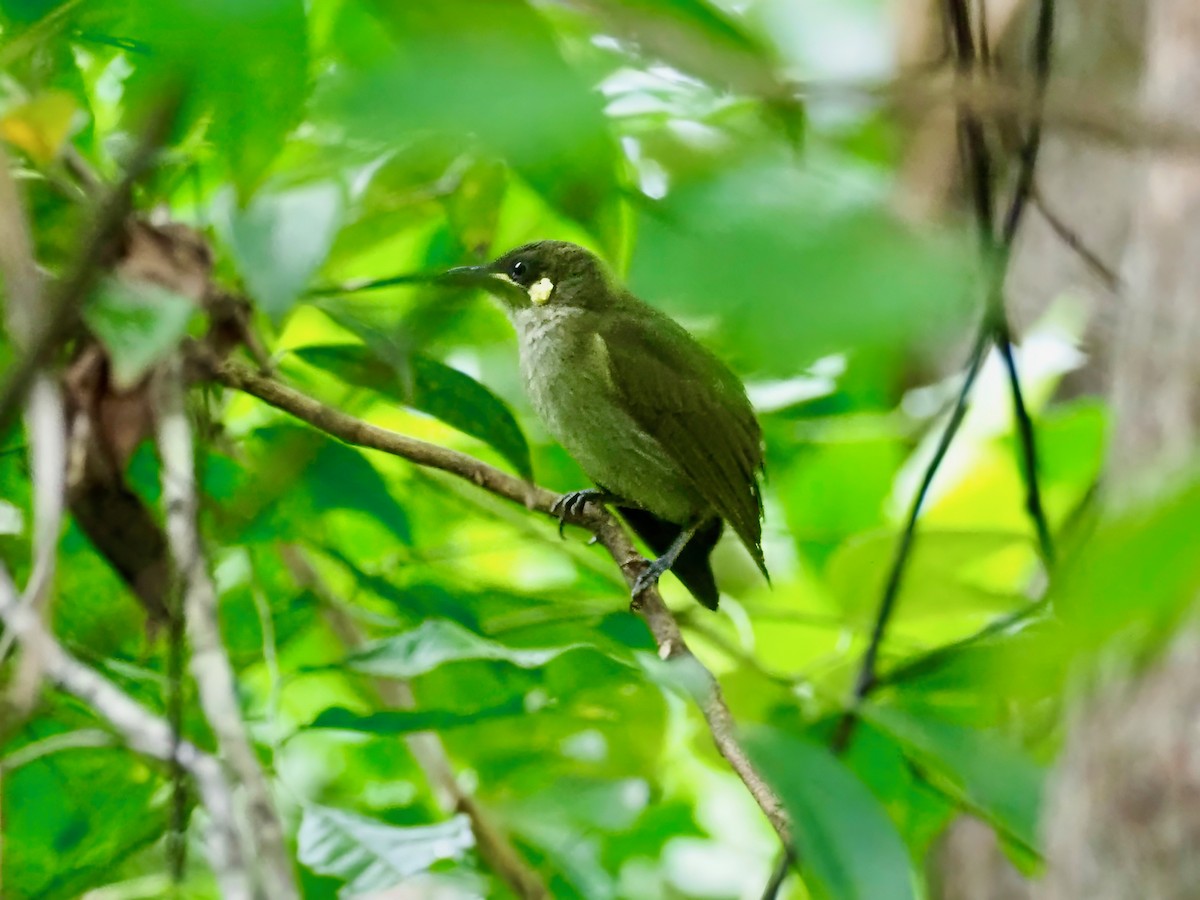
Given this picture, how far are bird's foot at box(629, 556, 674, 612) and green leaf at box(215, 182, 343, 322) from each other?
3.81 feet

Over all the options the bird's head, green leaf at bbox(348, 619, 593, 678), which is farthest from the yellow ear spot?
green leaf at bbox(348, 619, 593, 678)

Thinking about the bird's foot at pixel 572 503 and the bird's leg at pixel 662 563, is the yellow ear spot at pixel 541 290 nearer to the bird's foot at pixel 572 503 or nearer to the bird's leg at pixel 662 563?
the bird's foot at pixel 572 503

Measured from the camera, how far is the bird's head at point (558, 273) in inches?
171

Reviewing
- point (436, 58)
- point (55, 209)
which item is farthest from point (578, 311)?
point (436, 58)

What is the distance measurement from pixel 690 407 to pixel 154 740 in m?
2.76

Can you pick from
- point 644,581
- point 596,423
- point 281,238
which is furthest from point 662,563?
point 281,238

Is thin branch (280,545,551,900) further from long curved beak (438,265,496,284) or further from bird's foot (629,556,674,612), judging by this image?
long curved beak (438,265,496,284)

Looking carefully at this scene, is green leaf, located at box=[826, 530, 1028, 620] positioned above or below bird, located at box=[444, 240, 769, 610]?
above

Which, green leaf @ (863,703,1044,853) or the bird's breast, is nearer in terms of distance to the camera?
green leaf @ (863,703,1044,853)

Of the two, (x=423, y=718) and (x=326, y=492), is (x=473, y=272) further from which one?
(x=423, y=718)

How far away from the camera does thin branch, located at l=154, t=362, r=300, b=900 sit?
108cm

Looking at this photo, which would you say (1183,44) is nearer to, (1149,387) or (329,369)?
(1149,387)

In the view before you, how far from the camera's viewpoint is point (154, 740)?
4.29ft

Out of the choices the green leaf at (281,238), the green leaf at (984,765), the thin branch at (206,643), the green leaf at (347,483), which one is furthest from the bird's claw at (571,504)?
the green leaf at (984,765)
